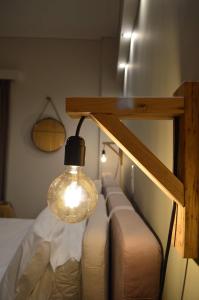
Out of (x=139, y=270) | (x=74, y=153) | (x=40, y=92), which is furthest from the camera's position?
(x=40, y=92)

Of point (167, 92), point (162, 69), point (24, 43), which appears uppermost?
point (24, 43)

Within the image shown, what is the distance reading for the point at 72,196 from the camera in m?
0.62

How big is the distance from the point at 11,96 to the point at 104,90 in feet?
4.78

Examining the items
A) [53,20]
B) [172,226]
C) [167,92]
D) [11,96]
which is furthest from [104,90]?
[172,226]

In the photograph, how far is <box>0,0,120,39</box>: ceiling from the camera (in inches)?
130

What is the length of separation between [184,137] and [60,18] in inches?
139

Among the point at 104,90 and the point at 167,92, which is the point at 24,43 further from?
the point at 167,92

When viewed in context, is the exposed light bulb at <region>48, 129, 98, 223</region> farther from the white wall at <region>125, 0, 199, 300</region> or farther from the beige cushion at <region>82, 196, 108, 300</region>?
the beige cushion at <region>82, 196, 108, 300</region>

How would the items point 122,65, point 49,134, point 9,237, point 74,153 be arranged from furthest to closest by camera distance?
point 49,134
point 122,65
point 9,237
point 74,153

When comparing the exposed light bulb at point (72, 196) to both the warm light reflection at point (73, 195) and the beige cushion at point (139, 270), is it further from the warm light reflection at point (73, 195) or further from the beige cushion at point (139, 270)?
the beige cushion at point (139, 270)

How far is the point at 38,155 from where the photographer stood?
13.6 ft

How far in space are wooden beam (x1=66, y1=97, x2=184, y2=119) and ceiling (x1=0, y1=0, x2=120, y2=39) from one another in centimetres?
300

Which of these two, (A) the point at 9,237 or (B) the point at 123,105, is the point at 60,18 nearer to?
(A) the point at 9,237

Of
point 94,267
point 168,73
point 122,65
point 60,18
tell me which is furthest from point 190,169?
point 60,18
